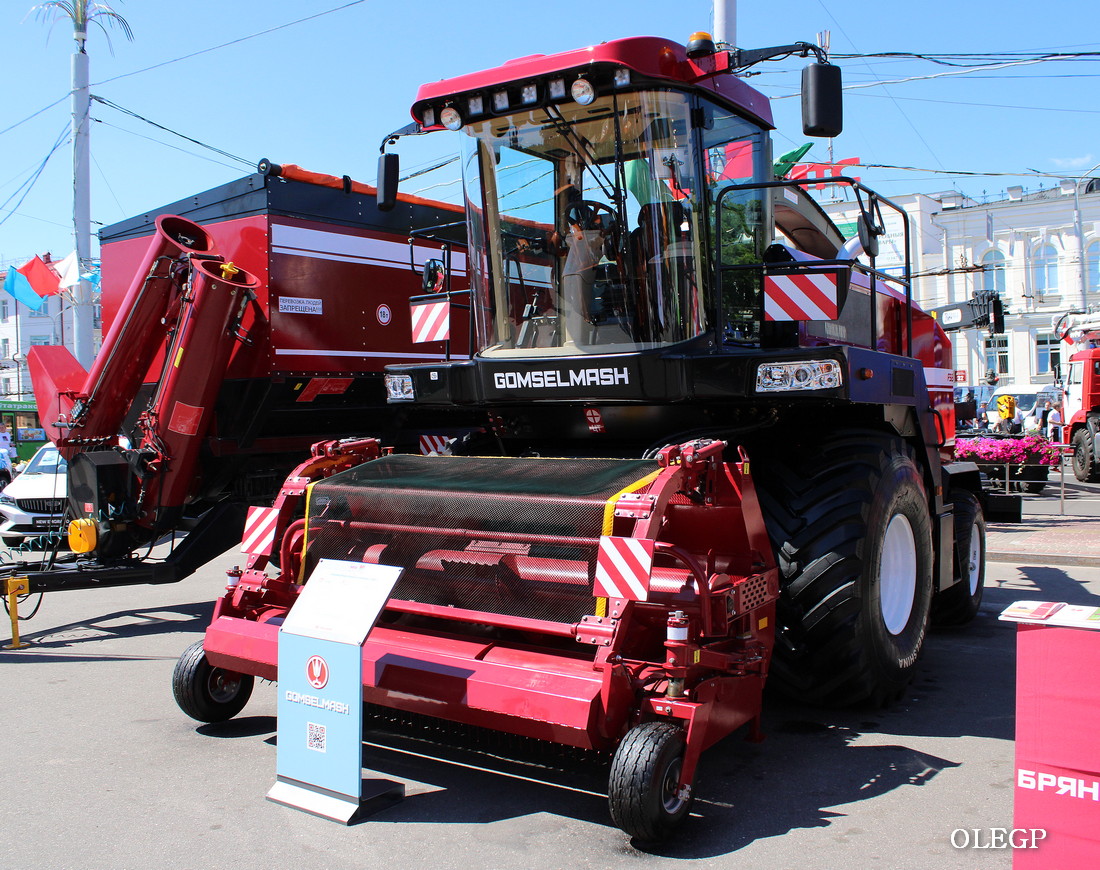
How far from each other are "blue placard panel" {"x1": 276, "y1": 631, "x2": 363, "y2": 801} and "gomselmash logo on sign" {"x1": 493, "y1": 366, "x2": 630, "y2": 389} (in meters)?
2.05

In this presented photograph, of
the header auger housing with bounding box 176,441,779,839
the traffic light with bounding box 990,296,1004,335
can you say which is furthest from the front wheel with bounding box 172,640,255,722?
the traffic light with bounding box 990,296,1004,335

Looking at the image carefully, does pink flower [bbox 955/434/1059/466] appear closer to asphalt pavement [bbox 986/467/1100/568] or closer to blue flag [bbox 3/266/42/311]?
asphalt pavement [bbox 986/467/1100/568]

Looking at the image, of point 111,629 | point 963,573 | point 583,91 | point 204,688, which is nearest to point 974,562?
point 963,573

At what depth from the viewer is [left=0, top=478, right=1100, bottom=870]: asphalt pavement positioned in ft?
11.9

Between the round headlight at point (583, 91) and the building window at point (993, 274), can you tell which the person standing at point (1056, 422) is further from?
the building window at point (993, 274)

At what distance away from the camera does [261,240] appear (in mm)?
8227

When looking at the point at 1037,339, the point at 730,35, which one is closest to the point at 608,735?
the point at 730,35

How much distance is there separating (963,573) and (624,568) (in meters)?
4.40

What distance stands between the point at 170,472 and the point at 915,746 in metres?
5.67

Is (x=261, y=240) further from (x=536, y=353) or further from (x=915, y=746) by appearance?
(x=915, y=746)

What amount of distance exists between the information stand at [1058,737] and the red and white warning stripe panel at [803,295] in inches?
101

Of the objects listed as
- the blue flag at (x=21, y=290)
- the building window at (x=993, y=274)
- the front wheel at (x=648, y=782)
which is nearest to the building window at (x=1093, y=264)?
the building window at (x=993, y=274)

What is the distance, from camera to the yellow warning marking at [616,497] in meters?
4.09

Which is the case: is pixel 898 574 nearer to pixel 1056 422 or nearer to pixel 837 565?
pixel 837 565
